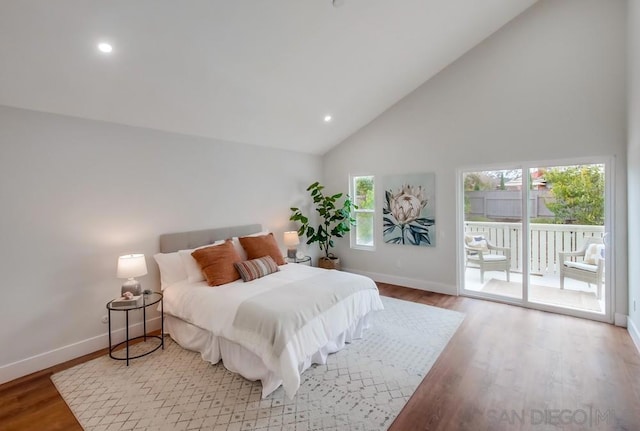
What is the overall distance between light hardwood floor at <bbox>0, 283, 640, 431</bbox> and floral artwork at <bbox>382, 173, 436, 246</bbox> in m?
1.81

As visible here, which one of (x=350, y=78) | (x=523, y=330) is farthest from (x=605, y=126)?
(x=350, y=78)

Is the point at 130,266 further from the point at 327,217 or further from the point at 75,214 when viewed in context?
the point at 327,217

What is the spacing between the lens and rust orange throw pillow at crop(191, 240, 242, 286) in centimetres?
323

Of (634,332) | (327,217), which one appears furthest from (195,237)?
(634,332)

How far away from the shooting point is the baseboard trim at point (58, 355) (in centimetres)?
265

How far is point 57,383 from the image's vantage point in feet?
8.48

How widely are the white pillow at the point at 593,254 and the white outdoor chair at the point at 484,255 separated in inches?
32.8

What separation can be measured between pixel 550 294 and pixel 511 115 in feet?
8.11

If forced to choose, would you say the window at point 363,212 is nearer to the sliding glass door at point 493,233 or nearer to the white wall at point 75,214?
the sliding glass door at point 493,233

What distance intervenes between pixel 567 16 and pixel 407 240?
11.7ft

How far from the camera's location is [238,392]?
94.7 inches

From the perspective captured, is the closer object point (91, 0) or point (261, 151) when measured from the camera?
point (91, 0)

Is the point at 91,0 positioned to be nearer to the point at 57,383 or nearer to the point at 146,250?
the point at 146,250

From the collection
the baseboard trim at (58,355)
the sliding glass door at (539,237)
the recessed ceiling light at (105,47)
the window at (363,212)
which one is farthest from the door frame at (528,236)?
the baseboard trim at (58,355)
